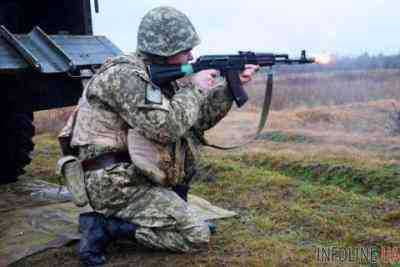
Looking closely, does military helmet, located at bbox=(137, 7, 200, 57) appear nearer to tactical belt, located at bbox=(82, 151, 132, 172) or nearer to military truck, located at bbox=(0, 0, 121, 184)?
tactical belt, located at bbox=(82, 151, 132, 172)

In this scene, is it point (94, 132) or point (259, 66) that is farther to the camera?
point (259, 66)

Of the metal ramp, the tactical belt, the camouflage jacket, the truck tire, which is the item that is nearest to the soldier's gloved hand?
the camouflage jacket

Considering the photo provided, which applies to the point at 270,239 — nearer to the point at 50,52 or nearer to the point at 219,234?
the point at 219,234

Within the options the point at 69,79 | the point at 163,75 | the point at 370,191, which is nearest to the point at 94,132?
the point at 163,75

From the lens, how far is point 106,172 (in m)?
3.79

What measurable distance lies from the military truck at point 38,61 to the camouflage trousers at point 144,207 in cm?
169

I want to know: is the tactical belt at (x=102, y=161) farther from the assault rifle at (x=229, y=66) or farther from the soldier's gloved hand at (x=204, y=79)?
the soldier's gloved hand at (x=204, y=79)

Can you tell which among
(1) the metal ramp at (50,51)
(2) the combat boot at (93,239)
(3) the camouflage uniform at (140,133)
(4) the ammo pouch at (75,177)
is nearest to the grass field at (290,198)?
(2) the combat boot at (93,239)

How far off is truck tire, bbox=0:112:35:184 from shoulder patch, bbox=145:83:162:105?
323 cm

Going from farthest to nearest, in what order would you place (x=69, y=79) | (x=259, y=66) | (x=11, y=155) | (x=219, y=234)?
1. (x=11, y=155)
2. (x=69, y=79)
3. (x=219, y=234)
4. (x=259, y=66)

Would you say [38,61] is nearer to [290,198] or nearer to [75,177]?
[75,177]

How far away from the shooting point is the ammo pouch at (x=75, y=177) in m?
3.92

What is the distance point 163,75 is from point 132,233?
1029mm

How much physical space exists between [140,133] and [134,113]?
→ 18 centimetres
